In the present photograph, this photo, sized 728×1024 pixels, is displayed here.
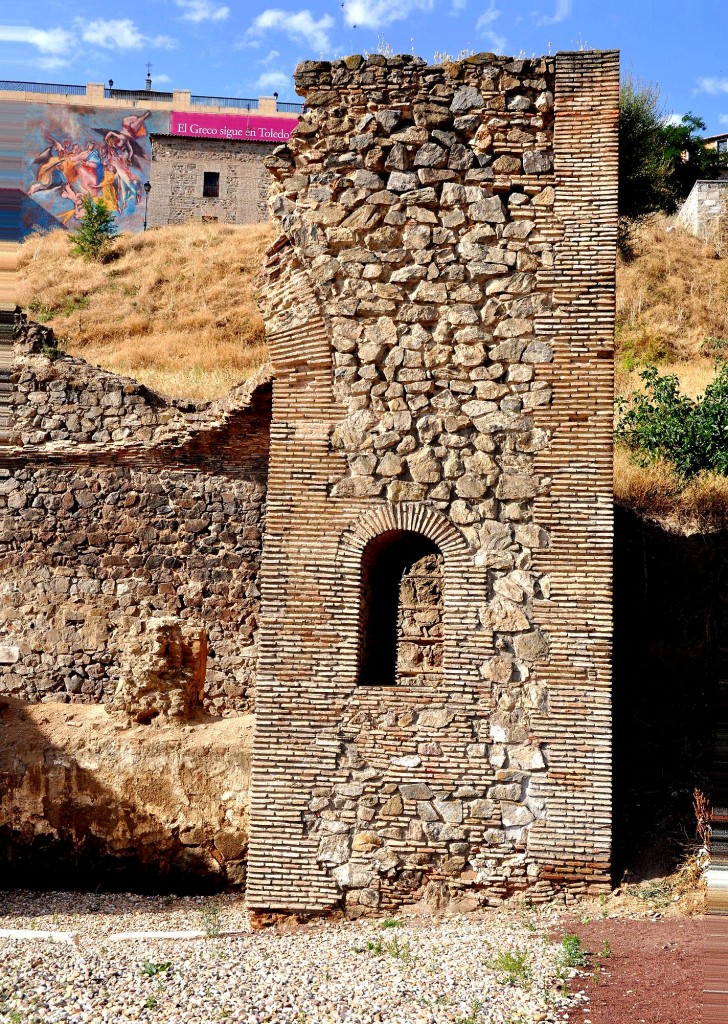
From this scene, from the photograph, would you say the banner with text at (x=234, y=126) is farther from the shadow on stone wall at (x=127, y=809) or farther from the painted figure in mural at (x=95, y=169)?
the shadow on stone wall at (x=127, y=809)

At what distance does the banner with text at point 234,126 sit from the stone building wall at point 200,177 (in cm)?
138

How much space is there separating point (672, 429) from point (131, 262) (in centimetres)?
2153

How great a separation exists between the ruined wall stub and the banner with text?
106 ft

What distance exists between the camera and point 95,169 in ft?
140

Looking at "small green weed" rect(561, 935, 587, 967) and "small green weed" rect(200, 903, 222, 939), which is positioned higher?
"small green weed" rect(561, 935, 587, 967)

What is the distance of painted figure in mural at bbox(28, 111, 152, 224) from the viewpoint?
136 feet

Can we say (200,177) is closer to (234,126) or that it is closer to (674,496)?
(234,126)

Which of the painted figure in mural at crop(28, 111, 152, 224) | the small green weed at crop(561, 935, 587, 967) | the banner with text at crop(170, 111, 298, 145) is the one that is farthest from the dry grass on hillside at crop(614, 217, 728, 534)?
the painted figure in mural at crop(28, 111, 152, 224)

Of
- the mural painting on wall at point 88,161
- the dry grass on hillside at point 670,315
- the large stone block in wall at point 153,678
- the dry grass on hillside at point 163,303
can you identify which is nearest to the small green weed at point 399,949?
the large stone block in wall at point 153,678

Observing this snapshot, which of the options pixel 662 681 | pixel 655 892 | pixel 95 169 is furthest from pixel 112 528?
pixel 95 169

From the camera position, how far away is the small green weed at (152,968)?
21.2 feet

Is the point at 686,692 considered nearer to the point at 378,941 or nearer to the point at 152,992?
the point at 378,941

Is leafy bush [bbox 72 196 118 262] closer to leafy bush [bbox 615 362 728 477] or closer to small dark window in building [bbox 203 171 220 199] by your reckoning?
small dark window in building [bbox 203 171 220 199]

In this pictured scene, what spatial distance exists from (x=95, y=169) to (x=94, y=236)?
36.7 ft
